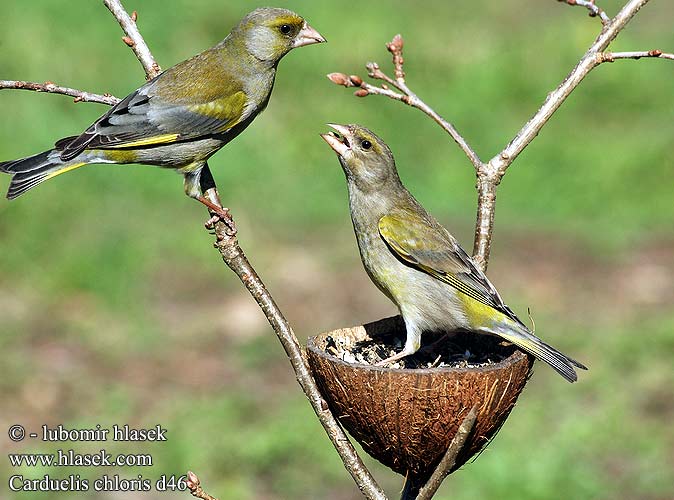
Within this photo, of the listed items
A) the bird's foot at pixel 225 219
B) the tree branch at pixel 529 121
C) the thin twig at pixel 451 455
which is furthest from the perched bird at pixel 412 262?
the thin twig at pixel 451 455

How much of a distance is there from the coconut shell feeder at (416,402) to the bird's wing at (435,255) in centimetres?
62

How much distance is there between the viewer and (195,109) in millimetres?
5340

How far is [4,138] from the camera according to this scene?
1077 centimetres

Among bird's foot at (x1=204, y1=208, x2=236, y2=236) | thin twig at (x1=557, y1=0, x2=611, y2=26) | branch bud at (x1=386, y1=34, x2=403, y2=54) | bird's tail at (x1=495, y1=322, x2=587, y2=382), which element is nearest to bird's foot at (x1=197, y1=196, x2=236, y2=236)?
bird's foot at (x1=204, y1=208, x2=236, y2=236)

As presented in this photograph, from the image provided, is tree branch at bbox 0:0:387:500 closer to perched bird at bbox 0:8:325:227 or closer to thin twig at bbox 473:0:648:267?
perched bird at bbox 0:8:325:227

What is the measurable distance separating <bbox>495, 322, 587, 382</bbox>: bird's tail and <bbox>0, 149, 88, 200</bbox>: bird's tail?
7.53ft

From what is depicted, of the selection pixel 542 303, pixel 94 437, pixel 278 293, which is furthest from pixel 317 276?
pixel 94 437

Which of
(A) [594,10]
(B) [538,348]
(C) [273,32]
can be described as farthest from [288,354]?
(C) [273,32]

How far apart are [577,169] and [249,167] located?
13.0 feet

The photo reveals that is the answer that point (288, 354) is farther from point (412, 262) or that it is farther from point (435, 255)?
point (435, 255)

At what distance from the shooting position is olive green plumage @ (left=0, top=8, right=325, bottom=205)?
518 centimetres

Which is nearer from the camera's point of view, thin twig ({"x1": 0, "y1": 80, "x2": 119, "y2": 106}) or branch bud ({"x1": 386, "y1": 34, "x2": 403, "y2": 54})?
thin twig ({"x1": 0, "y1": 80, "x2": 119, "y2": 106})

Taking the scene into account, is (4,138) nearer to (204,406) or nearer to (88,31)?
(88,31)

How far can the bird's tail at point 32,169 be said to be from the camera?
4.84 metres
